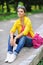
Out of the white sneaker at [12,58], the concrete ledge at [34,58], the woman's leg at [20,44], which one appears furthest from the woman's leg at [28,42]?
the white sneaker at [12,58]

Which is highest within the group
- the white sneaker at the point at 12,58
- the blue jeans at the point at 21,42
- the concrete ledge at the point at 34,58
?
the blue jeans at the point at 21,42

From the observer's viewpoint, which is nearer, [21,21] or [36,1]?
[21,21]

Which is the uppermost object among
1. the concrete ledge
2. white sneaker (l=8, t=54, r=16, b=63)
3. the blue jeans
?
the blue jeans

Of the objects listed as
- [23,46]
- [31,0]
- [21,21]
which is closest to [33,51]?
[23,46]

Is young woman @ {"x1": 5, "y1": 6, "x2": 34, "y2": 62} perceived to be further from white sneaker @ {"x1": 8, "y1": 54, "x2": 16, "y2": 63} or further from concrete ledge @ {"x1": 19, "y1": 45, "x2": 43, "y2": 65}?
concrete ledge @ {"x1": 19, "y1": 45, "x2": 43, "y2": 65}

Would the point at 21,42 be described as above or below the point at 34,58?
above

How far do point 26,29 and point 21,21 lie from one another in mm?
235

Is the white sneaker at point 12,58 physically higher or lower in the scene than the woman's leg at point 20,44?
lower

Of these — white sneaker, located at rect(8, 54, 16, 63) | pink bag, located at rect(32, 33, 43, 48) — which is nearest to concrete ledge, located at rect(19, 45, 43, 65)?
pink bag, located at rect(32, 33, 43, 48)

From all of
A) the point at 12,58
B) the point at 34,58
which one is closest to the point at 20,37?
the point at 12,58

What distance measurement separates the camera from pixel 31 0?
886 inches

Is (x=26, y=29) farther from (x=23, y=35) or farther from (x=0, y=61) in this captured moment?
(x=0, y=61)

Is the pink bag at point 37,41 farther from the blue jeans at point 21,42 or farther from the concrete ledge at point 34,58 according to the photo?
the concrete ledge at point 34,58

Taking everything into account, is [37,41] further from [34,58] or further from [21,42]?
[34,58]
